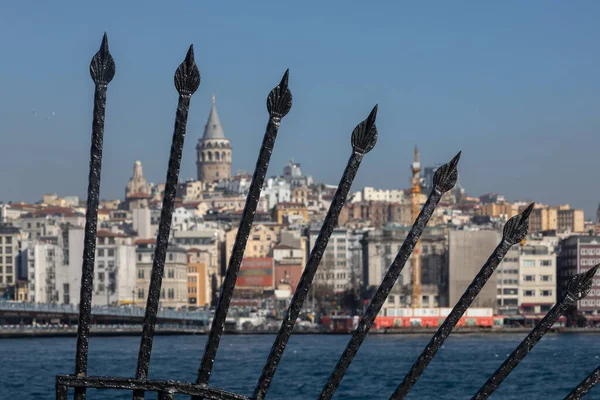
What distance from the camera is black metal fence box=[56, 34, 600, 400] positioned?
6055 millimetres

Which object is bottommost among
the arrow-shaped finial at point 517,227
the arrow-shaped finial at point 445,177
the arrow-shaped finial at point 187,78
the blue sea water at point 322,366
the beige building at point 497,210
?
the blue sea water at point 322,366

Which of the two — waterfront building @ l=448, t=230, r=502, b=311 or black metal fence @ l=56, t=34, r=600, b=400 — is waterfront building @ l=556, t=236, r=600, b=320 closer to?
waterfront building @ l=448, t=230, r=502, b=311

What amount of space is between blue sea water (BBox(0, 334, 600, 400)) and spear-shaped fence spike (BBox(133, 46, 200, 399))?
76.5ft

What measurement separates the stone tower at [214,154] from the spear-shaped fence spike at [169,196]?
184 m

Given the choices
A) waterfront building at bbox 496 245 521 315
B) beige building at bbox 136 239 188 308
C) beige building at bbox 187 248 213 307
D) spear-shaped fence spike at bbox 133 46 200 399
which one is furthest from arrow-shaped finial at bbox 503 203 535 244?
beige building at bbox 187 248 213 307

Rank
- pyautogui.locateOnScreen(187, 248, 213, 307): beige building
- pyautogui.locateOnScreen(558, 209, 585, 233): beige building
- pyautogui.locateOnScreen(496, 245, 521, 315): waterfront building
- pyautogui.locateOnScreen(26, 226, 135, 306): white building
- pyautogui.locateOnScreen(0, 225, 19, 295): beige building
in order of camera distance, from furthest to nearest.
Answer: pyautogui.locateOnScreen(558, 209, 585, 233): beige building, pyautogui.locateOnScreen(187, 248, 213, 307): beige building, pyautogui.locateOnScreen(0, 225, 19, 295): beige building, pyautogui.locateOnScreen(26, 226, 135, 306): white building, pyautogui.locateOnScreen(496, 245, 521, 315): waterfront building

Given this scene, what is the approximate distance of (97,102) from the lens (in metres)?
6.05

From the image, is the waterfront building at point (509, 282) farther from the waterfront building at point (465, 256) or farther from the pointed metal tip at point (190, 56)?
the pointed metal tip at point (190, 56)

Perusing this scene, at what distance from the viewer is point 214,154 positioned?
191m

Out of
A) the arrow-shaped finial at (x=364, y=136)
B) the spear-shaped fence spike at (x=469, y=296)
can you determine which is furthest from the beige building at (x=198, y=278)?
the arrow-shaped finial at (x=364, y=136)

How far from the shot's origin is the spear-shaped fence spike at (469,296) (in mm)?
6297

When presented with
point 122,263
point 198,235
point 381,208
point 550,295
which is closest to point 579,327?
point 550,295

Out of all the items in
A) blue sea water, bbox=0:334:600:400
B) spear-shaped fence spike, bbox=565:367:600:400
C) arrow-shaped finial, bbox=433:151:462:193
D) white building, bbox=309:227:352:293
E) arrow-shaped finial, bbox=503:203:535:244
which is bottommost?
blue sea water, bbox=0:334:600:400

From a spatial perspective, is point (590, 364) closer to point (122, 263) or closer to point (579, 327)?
point (579, 327)
